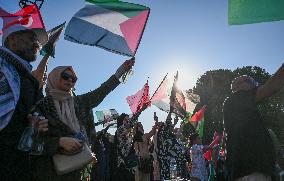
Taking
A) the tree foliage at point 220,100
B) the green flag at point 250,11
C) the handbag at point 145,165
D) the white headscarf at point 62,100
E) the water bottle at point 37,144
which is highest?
the tree foliage at point 220,100

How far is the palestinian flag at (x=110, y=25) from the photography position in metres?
5.92

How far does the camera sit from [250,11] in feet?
11.4

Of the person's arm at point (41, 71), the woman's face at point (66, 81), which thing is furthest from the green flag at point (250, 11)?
the person's arm at point (41, 71)

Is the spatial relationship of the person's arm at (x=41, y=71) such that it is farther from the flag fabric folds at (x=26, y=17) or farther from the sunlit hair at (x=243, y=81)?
the sunlit hair at (x=243, y=81)

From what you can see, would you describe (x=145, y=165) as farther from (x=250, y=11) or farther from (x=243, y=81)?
(x=250, y=11)

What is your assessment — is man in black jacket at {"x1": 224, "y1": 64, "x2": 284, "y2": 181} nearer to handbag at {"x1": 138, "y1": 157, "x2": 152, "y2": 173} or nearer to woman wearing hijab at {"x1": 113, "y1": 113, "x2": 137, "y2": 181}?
woman wearing hijab at {"x1": 113, "y1": 113, "x2": 137, "y2": 181}

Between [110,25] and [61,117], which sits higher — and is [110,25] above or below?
above

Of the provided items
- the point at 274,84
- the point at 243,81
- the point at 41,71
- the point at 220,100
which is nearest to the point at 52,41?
the point at 41,71

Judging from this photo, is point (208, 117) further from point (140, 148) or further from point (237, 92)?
point (237, 92)

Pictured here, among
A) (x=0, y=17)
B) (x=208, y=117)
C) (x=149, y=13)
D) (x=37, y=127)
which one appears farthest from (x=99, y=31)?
(x=208, y=117)

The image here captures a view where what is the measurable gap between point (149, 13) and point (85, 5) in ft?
3.62

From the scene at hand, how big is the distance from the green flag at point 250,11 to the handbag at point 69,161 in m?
1.78

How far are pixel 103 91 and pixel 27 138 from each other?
72.0 inches

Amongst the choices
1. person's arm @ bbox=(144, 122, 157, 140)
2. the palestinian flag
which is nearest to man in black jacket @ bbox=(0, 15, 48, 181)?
the palestinian flag
